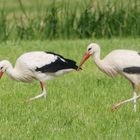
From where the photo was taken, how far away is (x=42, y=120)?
326 inches

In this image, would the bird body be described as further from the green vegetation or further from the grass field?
the green vegetation

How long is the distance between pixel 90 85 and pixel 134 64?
214 centimetres

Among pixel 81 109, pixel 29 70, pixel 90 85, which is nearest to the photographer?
pixel 81 109

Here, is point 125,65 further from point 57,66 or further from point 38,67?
point 38,67

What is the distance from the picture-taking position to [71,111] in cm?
880

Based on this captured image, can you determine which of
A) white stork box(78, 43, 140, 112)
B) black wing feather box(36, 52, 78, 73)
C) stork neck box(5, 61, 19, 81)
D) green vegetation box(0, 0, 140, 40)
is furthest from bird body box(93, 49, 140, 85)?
green vegetation box(0, 0, 140, 40)

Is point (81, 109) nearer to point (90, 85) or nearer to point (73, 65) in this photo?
point (73, 65)

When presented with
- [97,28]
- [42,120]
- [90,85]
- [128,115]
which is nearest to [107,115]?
[128,115]

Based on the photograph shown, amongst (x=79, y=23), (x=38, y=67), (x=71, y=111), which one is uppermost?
(x=38, y=67)

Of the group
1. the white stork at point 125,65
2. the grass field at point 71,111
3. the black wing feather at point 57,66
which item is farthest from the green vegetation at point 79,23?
the white stork at point 125,65

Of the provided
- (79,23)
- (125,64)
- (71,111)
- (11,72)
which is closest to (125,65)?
(125,64)

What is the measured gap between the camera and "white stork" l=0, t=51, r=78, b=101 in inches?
384

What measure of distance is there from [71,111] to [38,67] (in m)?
1.22

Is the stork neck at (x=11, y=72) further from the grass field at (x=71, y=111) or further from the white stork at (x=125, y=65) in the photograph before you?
the white stork at (x=125, y=65)
